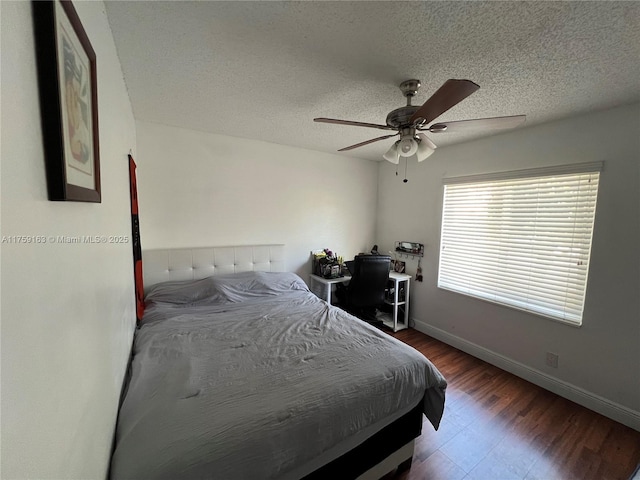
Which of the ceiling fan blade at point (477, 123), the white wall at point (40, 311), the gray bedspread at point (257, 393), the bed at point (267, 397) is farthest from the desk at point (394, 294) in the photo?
the white wall at point (40, 311)

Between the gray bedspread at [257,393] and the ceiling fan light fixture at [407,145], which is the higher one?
the ceiling fan light fixture at [407,145]

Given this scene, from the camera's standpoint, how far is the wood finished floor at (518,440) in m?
1.56

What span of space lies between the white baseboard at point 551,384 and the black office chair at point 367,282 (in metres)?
0.94

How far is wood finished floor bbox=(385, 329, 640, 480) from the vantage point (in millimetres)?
1557

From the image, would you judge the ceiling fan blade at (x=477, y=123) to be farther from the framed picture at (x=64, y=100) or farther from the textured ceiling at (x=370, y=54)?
the framed picture at (x=64, y=100)

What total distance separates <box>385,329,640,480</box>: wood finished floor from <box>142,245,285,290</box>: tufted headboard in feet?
7.29

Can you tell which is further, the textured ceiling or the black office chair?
the black office chair

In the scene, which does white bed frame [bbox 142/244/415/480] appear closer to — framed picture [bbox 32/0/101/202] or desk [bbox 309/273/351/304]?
desk [bbox 309/273/351/304]

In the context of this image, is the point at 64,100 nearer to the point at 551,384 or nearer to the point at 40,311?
the point at 40,311

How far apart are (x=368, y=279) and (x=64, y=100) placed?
2832 millimetres

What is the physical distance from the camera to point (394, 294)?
136 inches

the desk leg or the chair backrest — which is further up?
the chair backrest

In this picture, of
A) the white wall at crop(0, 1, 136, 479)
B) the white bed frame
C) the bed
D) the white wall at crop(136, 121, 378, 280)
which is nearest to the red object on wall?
the bed

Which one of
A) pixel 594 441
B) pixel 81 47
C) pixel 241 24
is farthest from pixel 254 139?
pixel 594 441
